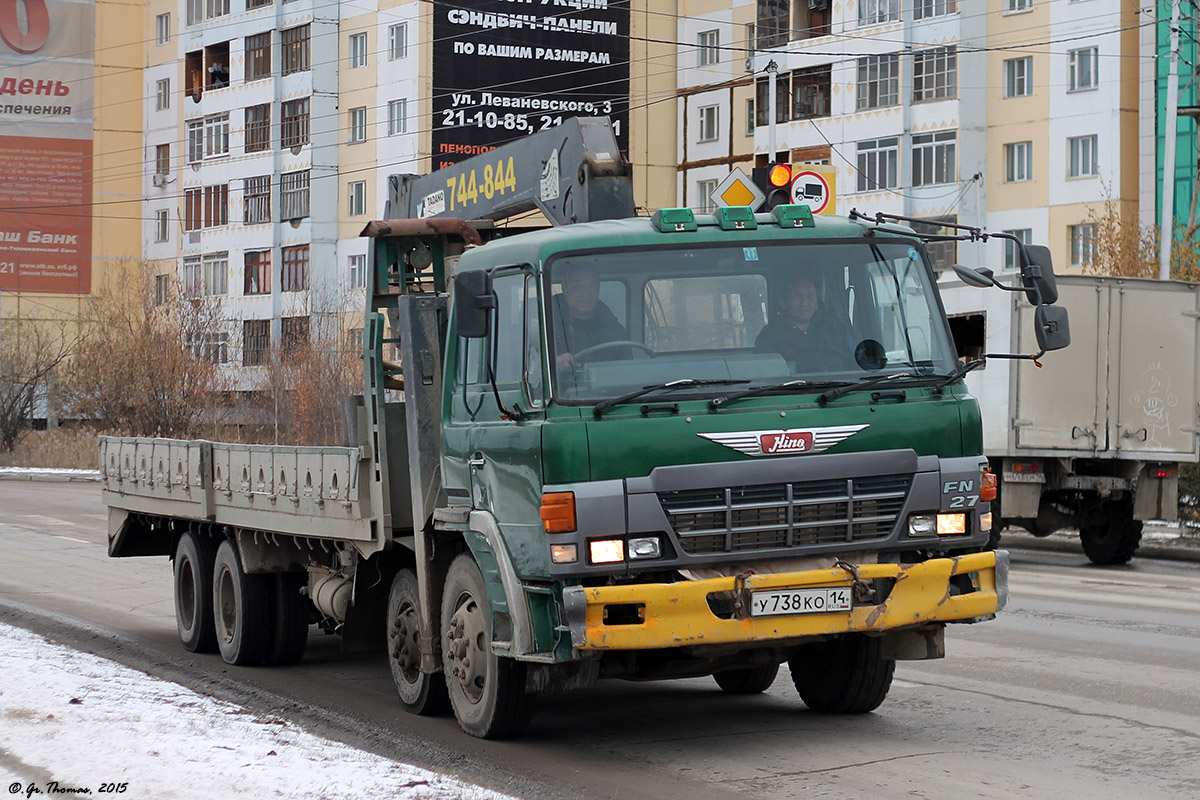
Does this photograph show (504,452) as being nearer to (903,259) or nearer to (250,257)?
(903,259)

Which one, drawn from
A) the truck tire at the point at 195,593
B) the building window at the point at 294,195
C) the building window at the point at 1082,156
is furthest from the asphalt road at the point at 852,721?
the building window at the point at 294,195

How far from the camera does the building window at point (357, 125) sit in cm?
6406

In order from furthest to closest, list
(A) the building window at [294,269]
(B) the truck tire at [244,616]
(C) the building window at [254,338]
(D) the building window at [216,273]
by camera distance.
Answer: (D) the building window at [216,273], (C) the building window at [254,338], (A) the building window at [294,269], (B) the truck tire at [244,616]

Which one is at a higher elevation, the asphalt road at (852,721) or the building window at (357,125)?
the building window at (357,125)

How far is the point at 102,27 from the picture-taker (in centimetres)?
7881

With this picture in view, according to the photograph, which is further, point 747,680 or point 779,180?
point 779,180

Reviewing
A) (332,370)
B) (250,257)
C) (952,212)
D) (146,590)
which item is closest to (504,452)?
(146,590)

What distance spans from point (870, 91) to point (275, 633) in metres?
44.9

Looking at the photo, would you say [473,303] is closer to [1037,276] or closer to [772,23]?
[1037,276]

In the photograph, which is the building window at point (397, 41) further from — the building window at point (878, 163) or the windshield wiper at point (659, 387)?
the windshield wiper at point (659, 387)

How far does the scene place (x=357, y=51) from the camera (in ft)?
211

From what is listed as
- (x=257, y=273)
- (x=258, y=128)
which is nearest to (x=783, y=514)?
(x=258, y=128)

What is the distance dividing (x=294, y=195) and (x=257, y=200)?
2.49m

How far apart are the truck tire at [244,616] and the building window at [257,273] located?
186 feet
